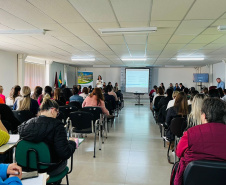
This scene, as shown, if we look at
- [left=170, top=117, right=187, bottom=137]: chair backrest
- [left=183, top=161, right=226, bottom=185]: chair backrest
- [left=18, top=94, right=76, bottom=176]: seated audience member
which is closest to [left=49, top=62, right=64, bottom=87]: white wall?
[left=170, top=117, right=187, bottom=137]: chair backrest

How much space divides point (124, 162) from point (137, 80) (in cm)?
1287

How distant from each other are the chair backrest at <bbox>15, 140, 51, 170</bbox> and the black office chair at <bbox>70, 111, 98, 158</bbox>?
222 cm

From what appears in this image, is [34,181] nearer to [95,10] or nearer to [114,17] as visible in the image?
[95,10]

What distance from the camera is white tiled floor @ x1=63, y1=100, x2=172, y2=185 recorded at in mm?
3215

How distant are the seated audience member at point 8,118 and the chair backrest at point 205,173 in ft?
10.6

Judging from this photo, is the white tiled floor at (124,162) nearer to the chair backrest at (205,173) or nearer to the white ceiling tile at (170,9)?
the chair backrest at (205,173)

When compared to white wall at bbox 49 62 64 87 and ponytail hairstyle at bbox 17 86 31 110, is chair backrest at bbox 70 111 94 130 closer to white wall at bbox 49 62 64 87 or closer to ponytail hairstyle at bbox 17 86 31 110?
ponytail hairstyle at bbox 17 86 31 110

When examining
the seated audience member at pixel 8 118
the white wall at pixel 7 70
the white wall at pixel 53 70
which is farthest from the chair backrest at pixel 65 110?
the white wall at pixel 53 70

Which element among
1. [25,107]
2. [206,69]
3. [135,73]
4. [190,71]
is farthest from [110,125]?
[190,71]

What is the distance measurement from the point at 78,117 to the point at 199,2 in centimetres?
299

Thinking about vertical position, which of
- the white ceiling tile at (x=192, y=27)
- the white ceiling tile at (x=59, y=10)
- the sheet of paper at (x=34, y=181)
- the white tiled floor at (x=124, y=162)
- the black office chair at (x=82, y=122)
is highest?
the white ceiling tile at (x=192, y=27)

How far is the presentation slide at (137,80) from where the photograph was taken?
16.2 metres

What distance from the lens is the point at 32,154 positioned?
81.9 inches

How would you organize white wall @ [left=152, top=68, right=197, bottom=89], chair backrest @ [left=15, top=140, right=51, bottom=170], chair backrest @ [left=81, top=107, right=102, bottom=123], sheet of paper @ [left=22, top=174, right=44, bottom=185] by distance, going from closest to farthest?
1. sheet of paper @ [left=22, top=174, right=44, bottom=185]
2. chair backrest @ [left=15, top=140, right=51, bottom=170]
3. chair backrest @ [left=81, top=107, right=102, bottom=123]
4. white wall @ [left=152, top=68, right=197, bottom=89]
